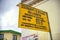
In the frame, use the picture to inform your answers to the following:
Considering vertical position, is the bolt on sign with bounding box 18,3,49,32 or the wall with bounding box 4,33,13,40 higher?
the bolt on sign with bounding box 18,3,49,32

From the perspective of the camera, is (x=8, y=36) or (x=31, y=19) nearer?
(x=31, y=19)

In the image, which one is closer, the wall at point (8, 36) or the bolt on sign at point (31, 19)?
the bolt on sign at point (31, 19)

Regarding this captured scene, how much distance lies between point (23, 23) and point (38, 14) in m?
0.39

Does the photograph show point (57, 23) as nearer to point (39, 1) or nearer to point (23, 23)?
point (39, 1)

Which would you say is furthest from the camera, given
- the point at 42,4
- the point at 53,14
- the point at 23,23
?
the point at 42,4

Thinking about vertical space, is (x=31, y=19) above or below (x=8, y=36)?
above

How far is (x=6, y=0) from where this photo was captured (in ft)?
Result: 12.9

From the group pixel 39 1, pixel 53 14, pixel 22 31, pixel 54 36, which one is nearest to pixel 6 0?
pixel 22 31

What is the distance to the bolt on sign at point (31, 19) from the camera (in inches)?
71.2

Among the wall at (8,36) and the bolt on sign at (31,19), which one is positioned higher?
the bolt on sign at (31,19)

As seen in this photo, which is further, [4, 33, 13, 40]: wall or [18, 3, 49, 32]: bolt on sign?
[4, 33, 13, 40]: wall

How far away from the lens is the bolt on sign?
5.93ft

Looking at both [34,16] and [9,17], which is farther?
[9,17]

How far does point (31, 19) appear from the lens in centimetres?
191
